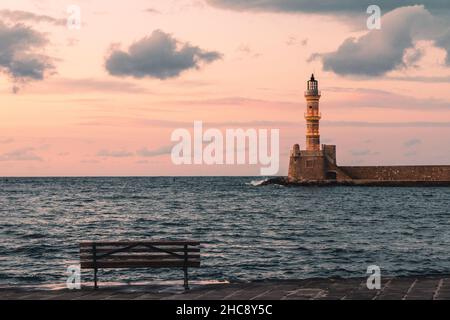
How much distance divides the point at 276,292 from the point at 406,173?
12473 cm

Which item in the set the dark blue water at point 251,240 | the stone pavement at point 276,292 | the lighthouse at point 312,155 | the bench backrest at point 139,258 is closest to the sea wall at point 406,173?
the lighthouse at point 312,155

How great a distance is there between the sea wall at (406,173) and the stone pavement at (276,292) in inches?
4652

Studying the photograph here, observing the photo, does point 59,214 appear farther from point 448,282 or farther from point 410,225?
point 448,282

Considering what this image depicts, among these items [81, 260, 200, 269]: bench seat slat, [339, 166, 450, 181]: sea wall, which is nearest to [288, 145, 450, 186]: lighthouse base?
[339, 166, 450, 181]: sea wall

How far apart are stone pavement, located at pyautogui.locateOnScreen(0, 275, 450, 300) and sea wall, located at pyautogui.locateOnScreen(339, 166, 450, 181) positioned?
11816cm

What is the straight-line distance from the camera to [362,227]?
45.9 meters

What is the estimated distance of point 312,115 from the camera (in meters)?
114

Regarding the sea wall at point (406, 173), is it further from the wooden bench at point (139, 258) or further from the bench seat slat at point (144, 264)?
the bench seat slat at point (144, 264)

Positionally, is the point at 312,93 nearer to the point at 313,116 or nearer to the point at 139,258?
the point at 313,116

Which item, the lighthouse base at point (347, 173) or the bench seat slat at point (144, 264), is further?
the lighthouse base at point (347, 173)

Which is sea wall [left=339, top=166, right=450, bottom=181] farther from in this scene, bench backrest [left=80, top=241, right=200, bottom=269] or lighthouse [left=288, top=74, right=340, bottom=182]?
bench backrest [left=80, top=241, right=200, bottom=269]

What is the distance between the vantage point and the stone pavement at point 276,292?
43.0 ft

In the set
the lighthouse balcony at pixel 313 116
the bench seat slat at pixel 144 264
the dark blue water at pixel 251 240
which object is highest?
the lighthouse balcony at pixel 313 116

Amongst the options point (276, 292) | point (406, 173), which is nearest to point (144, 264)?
point (276, 292)
